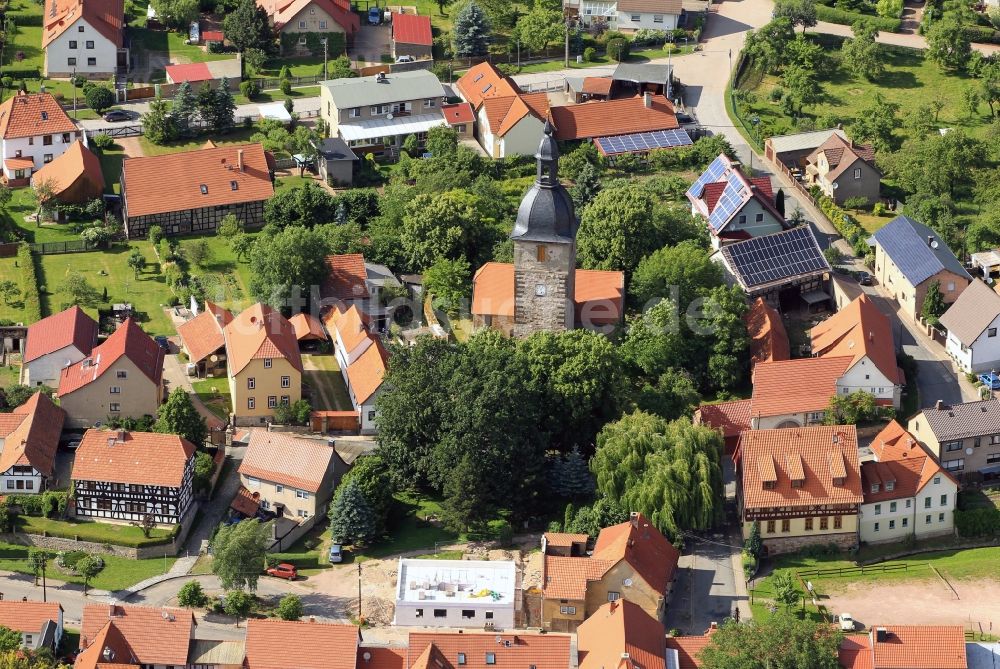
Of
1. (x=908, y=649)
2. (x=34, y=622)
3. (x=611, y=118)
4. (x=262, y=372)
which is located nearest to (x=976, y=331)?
(x=908, y=649)

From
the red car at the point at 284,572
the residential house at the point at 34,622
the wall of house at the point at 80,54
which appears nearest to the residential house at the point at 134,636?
the residential house at the point at 34,622

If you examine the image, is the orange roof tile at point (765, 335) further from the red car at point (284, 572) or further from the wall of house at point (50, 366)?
the wall of house at point (50, 366)

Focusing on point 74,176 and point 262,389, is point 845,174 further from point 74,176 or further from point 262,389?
point 74,176

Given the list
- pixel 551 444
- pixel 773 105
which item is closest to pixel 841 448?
pixel 551 444

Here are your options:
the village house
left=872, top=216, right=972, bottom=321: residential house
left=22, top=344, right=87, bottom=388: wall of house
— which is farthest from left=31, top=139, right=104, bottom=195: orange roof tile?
left=872, top=216, right=972, bottom=321: residential house

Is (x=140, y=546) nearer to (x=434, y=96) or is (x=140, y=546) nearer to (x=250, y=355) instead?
(x=250, y=355)

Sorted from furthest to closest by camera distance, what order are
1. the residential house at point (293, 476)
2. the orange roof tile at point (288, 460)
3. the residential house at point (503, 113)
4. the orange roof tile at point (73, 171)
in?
the residential house at point (503, 113), the orange roof tile at point (73, 171), the orange roof tile at point (288, 460), the residential house at point (293, 476)
